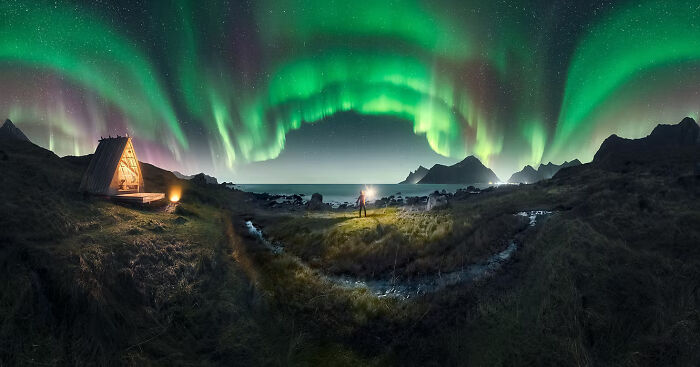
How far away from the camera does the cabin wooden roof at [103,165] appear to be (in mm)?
21891

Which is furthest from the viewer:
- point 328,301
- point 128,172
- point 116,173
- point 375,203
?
point 375,203

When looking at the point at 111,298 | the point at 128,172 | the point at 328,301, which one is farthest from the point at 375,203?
the point at 111,298

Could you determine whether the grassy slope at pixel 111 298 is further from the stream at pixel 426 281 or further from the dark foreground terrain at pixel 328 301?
the stream at pixel 426 281

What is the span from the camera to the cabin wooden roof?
21.9 metres

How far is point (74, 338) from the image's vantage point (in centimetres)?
585

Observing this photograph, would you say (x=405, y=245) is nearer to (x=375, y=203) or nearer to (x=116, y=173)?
(x=116, y=173)

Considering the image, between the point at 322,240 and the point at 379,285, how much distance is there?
825cm

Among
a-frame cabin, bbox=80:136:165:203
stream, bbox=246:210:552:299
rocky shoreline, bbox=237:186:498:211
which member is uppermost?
a-frame cabin, bbox=80:136:165:203

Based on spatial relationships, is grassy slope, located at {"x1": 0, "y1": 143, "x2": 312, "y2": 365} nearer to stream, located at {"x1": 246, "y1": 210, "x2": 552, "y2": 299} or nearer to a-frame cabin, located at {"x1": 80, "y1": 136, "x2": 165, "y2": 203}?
stream, located at {"x1": 246, "y1": 210, "x2": 552, "y2": 299}

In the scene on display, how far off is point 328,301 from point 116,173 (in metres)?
26.1

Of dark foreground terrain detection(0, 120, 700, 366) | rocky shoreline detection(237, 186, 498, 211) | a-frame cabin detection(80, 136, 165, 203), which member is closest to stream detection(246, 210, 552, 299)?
dark foreground terrain detection(0, 120, 700, 366)

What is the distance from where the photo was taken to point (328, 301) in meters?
11.0

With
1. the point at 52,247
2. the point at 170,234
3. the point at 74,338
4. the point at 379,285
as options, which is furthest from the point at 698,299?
the point at 170,234

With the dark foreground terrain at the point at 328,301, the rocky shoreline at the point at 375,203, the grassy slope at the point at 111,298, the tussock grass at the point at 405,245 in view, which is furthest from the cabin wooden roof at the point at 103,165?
the rocky shoreline at the point at 375,203
